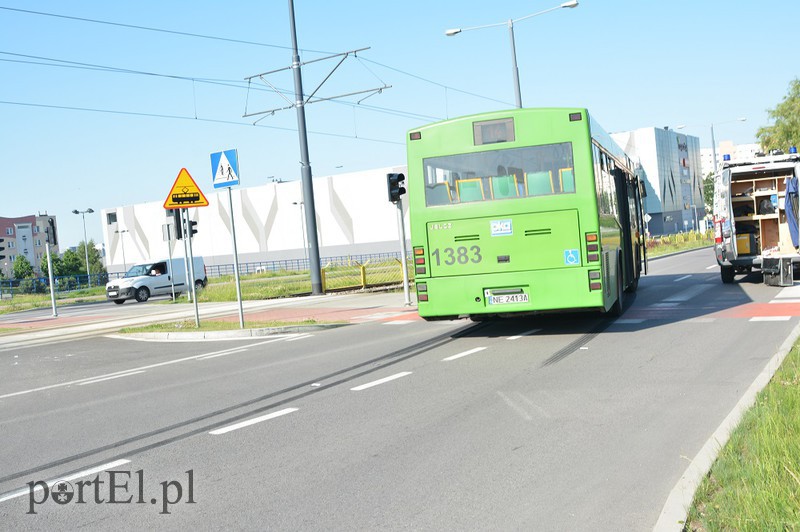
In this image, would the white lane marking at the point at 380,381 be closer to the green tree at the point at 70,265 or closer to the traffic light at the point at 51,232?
the traffic light at the point at 51,232

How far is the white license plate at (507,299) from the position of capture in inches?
462

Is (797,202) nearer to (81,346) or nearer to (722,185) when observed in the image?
(722,185)

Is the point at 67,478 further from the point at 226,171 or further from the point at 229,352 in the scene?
the point at 226,171

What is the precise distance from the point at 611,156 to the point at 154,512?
12.0 meters

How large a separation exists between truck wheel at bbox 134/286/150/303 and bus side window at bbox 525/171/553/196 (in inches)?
1101

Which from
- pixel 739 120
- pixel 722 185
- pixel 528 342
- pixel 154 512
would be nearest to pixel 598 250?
pixel 528 342

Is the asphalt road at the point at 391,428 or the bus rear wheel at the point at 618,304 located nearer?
the asphalt road at the point at 391,428

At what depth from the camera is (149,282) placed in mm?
36969

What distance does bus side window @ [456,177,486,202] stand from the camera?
39.4 feet

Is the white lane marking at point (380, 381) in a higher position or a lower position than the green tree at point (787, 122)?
lower

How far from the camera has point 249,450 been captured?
250 inches

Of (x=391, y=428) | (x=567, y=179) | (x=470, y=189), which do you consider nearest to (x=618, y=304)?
(x=567, y=179)

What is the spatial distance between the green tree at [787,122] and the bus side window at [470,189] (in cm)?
4819

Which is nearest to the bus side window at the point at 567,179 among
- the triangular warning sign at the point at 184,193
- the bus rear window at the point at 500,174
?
the bus rear window at the point at 500,174
